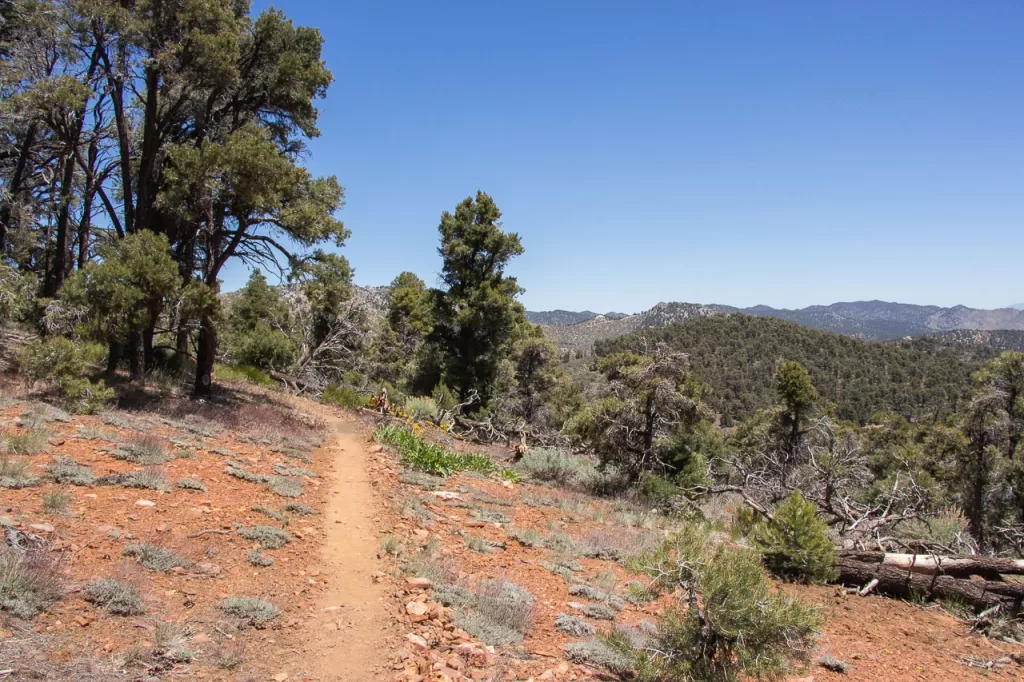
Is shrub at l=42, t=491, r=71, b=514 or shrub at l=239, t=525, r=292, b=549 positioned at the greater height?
shrub at l=42, t=491, r=71, b=514

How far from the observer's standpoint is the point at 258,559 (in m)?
5.93

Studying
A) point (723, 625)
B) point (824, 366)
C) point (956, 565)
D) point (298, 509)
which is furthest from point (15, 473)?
point (824, 366)

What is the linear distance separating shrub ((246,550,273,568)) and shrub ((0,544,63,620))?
67.6 inches

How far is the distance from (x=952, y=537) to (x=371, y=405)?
17616mm

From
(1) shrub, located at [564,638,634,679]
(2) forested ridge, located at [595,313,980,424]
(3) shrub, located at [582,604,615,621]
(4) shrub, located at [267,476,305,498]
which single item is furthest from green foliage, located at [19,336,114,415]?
(2) forested ridge, located at [595,313,980,424]

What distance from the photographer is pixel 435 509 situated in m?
9.20

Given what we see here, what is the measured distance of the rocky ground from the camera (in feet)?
14.1

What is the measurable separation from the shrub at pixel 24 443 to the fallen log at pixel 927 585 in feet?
39.1

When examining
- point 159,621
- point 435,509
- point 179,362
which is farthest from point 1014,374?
point 179,362

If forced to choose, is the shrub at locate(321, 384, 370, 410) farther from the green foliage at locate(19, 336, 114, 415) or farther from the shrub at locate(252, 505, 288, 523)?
the shrub at locate(252, 505, 288, 523)

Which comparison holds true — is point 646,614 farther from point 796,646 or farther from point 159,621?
point 159,621

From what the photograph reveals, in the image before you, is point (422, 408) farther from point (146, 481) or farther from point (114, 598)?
point (114, 598)

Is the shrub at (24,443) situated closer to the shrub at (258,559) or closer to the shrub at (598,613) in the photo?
the shrub at (258,559)

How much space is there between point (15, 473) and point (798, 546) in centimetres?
1071
